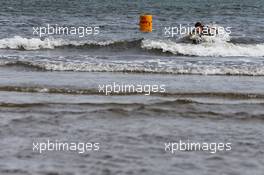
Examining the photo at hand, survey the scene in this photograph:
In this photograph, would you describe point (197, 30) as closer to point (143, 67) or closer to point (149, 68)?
point (143, 67)

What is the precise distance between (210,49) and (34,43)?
281 inches

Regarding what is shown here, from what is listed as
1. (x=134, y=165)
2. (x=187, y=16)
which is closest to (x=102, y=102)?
(x=134, y=165)

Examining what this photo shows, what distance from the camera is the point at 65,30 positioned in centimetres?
3319

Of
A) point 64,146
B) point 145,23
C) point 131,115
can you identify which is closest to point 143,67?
point 131,115

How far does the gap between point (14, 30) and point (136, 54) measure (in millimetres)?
10072

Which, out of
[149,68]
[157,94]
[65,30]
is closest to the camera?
[157,94]

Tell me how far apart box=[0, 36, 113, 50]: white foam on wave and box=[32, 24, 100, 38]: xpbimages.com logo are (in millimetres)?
3418

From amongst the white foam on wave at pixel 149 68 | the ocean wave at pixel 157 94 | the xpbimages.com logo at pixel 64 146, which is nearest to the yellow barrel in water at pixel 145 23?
the white foam on wave at pixel 149 68

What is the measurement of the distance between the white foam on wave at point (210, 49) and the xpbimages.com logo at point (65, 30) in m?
6.31

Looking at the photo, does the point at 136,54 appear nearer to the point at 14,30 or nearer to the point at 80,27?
the point at 14,30

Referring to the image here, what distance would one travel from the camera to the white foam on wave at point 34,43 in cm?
2534

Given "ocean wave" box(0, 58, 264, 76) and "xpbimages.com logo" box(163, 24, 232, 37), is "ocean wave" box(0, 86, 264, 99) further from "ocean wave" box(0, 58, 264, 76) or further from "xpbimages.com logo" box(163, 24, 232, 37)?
"xpbimages.com logo" box(163, 24, 232, 37)

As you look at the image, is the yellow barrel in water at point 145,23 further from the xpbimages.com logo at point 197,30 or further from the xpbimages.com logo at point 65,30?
the xpbimages.com logo at point 65,30

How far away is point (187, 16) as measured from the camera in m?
46.8
